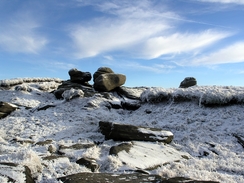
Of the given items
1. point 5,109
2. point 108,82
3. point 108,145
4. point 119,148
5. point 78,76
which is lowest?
point 108,145

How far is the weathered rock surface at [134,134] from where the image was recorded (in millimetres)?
11641

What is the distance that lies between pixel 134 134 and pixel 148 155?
1946mm

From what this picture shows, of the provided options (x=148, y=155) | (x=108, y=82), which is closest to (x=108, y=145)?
(x=148, y=155)

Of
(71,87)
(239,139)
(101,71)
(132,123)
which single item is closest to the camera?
(239,139)

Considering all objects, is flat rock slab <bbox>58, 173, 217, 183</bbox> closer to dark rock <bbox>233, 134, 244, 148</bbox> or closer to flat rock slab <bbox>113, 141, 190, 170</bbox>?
flat rock slab <bbox>113, 141, 190, 170</bbox>

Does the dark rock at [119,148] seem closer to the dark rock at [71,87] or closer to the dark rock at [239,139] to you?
the dark rock at [239,139]

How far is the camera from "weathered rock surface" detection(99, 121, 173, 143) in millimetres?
11641

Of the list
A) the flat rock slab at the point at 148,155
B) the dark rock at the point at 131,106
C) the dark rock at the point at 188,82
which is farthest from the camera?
the dark rock at the point at 188,82

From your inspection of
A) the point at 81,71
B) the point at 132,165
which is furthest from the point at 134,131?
the point at 81,71

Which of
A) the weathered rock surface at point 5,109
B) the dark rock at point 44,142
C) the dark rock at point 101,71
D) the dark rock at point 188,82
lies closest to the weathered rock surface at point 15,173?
the dark rock at point 44,142

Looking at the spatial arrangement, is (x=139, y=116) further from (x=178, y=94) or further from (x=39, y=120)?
(x=39, y=120)

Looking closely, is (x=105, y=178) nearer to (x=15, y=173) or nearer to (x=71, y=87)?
(x=15, y=173)

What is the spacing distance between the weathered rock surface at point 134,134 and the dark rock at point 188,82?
16.3 m

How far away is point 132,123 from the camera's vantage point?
15.6m
